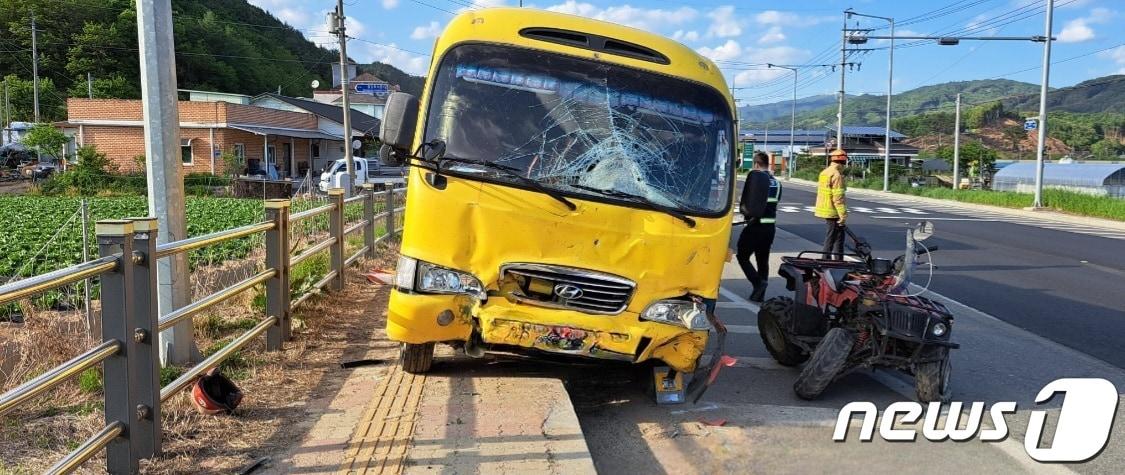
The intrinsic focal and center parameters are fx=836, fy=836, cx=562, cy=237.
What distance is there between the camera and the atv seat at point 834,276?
6566 mm

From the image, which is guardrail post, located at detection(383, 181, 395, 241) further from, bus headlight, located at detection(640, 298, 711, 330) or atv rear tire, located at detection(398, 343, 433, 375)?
bus headlight, located at detection(640, 298, 711, 330)

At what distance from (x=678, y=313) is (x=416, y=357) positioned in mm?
1866

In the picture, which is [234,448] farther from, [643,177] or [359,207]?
[359,207]

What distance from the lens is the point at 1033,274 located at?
43.0ft

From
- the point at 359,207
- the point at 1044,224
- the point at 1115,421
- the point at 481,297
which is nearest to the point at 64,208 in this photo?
the point at 359,207

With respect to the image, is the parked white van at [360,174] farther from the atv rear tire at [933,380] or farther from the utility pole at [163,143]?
the atv rear tire at [933,380]

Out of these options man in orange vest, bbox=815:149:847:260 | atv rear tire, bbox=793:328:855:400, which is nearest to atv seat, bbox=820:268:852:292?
atv rear tire, bbox=793:328:855:400

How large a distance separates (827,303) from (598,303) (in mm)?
2359

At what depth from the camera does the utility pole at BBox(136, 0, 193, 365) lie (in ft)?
18.2

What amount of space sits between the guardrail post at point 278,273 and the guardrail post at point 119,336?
261 centimetres

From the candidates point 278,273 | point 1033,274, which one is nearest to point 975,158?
point 1033,274

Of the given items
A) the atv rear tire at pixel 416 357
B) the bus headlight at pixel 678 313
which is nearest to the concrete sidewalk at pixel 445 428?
the atv rear tire at pixel 416 357

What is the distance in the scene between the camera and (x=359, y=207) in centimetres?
1353

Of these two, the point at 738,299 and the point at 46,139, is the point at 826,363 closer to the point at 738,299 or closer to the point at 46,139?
the point at 738,299
